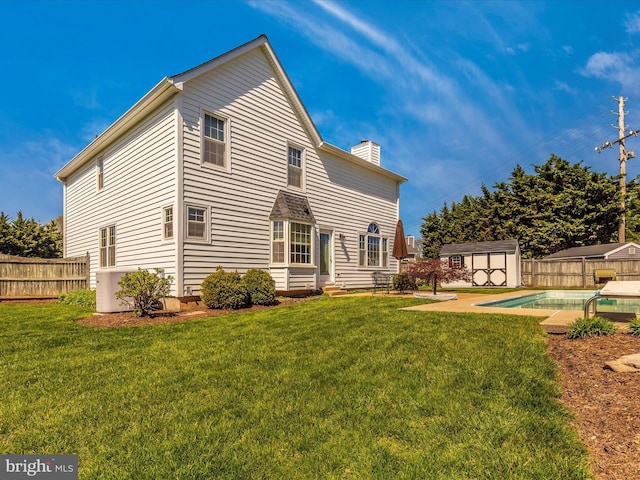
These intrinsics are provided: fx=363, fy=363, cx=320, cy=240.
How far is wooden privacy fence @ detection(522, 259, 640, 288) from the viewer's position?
66.6 feet

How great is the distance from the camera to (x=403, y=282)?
49.6ft

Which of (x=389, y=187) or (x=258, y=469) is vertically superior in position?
(x=389, y=187)

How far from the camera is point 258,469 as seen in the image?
2.38 metres

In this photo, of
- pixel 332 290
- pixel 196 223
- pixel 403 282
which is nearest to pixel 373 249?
pixel 403 282

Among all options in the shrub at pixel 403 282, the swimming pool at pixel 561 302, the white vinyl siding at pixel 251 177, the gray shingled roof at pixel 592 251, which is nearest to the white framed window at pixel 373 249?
the white vinyl siding at pixel 251 177

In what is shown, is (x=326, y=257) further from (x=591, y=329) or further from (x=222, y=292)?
(x=591, y=329)

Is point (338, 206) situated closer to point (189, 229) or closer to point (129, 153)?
point (189, 229)

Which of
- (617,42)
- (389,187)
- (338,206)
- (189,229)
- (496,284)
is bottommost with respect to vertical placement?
(496,284)

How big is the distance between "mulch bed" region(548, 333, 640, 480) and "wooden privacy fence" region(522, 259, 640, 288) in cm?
1985

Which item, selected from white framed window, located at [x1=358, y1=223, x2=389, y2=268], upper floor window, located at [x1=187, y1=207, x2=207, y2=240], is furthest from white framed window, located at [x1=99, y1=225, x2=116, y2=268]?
→ white framed window, located at [x1=358, y1=223, x2=389, y2=268]

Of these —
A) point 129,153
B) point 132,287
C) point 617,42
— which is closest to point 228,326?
point 132,287

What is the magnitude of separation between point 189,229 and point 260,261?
9.25 ft

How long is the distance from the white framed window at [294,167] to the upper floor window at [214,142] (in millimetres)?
2964

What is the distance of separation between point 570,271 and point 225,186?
2115 cm
